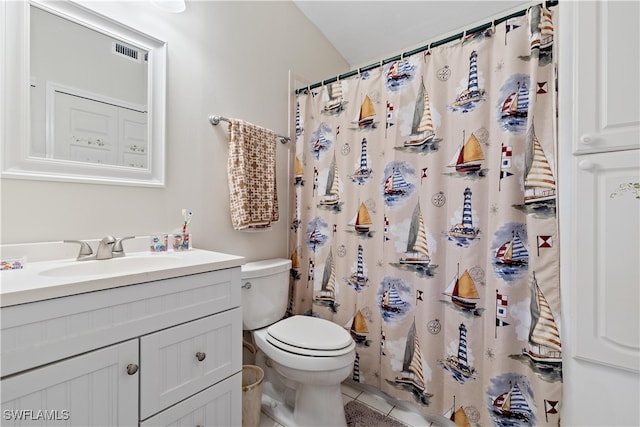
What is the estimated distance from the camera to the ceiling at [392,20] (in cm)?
182

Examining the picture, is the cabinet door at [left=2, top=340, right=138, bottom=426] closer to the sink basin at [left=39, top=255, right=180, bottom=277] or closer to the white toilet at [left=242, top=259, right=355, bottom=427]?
the sink basin at [left=39, top=255, right=180, bottom=277]

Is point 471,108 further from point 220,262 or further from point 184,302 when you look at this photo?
point 184,302

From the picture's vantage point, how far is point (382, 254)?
160 cm

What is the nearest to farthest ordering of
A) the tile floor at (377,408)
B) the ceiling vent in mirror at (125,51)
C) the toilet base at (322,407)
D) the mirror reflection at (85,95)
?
1. the mirror reflection at (85,95)
2. the ceiling vent in mirror at (125,51)
3. the toilet base at (322,407)
4. the tile floor at (377,408)

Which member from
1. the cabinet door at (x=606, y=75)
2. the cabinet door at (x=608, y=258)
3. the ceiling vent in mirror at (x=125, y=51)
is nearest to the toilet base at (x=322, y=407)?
the cabinet door at (x=608, y=258)

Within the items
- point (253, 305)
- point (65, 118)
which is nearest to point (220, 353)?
point (253, 305)

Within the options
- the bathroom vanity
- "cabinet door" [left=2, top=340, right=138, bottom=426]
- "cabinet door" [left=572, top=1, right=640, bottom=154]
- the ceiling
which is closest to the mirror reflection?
the bathroom vanity

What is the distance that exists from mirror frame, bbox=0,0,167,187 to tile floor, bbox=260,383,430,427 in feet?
4.40

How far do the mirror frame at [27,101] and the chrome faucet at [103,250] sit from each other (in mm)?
249

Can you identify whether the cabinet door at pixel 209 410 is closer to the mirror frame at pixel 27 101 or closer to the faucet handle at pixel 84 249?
the faucet handle at pixel 84 249

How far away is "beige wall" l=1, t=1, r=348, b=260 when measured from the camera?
110 centimetres

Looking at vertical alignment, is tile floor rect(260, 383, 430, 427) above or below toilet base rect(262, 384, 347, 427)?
below

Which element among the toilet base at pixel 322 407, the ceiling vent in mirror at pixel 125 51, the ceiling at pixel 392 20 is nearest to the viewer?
the ceiling vent in mirror at pixel 125 51

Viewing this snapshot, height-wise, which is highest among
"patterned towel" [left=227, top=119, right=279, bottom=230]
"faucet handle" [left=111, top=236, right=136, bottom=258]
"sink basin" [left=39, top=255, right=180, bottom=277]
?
"patterned towel" [left=227, top=119, right=279, bottom=230]
